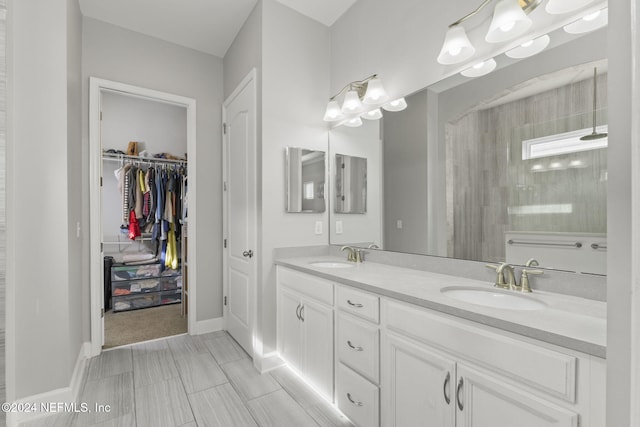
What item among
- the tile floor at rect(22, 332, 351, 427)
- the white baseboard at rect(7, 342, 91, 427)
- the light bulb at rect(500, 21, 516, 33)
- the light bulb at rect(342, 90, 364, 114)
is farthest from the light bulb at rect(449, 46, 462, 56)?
the white baseboard at rect(7, 342, 91, 427)

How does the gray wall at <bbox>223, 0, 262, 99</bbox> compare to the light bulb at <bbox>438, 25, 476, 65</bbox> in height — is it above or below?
above

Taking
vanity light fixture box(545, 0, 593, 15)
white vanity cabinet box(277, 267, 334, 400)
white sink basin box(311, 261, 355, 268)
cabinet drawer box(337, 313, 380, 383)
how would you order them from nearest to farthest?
vanity light fixture box(545, 0, 593, 15) < cabinet drawer box(337, 313, 380, 383) < white vanity cabinet box(277, 267, 334, 400) < white sink basin box(311, 261, 355, 268)

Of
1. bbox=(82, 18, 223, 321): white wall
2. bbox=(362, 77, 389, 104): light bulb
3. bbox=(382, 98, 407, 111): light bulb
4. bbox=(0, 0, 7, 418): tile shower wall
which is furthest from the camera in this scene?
bbox=(82, 18, 223, 321): white wall

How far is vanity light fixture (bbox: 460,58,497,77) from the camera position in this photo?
1.52 metres

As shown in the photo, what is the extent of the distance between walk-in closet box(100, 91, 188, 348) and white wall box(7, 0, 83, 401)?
158 centimetres

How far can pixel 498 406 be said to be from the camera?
97cm

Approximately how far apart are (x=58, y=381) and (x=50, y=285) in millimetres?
599

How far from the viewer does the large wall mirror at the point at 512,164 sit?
1.22m

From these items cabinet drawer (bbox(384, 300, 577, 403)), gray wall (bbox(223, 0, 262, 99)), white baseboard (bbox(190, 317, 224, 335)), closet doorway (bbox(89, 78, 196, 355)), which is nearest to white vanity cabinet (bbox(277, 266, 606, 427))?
cabinet drawer (bbox(384, 300, 577, 403))

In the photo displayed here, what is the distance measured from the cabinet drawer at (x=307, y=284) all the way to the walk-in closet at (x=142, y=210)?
171 centimetres

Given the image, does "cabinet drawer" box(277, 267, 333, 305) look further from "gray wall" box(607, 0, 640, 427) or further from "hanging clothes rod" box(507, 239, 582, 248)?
"gray wall" box(607, 0, 640, 427)

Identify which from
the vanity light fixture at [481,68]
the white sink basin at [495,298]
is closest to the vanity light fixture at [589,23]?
the vanity light fixture at [481,68]

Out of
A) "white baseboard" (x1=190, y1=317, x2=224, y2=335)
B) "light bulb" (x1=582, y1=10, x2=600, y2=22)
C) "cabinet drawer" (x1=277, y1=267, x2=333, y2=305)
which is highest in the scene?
"light bulb" (x1=582, y1=10, x2=600, y2=22)

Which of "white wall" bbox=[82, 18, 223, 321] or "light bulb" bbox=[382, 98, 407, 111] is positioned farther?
"white wall" bbox=[82, 18, 223, 321]
